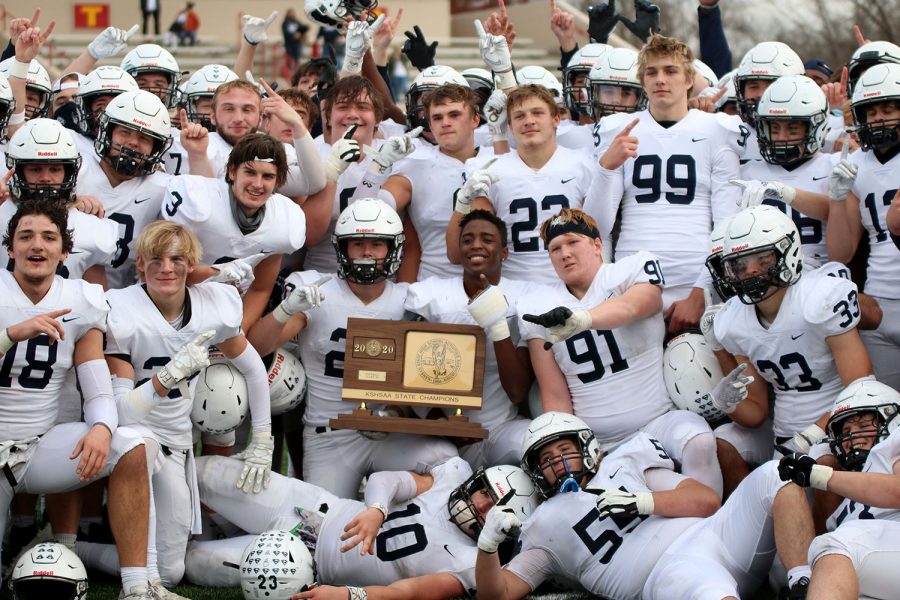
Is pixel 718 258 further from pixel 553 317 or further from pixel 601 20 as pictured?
pixel 601 20

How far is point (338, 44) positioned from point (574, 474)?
578 inches

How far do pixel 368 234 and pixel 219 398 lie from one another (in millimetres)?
1064

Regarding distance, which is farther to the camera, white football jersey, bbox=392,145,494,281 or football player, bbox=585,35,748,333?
white football jersey, bbox=392,145,494,281

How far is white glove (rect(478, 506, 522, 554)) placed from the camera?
16.7ft

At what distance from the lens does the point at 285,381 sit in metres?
6.60

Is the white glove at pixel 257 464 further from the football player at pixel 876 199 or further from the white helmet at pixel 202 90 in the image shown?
the football player at pixel 876 199

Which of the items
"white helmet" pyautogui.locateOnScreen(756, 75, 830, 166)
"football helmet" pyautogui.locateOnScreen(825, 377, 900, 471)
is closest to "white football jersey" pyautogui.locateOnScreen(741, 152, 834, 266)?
"white helmet" pyautogui.locateOnScreen(756, 75, 830, 166)

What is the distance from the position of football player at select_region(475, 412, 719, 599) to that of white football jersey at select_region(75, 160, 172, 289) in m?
2.19

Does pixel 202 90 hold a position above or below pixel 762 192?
above

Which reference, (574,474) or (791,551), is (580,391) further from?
(791,551)

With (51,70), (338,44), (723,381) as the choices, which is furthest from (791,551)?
(51,70)

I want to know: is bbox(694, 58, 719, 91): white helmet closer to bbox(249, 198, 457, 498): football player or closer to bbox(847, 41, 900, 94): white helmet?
bbox(847, 41, 900, 94): white helmet

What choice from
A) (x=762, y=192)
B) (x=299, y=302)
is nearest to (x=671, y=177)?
(x=762, y=192)

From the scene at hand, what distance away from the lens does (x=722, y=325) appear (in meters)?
6.07
